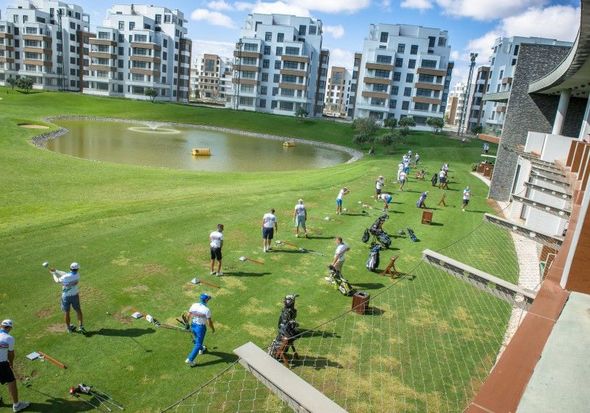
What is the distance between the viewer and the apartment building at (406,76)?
9381cm

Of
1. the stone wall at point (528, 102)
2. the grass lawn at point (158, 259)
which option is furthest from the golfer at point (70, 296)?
the stone wall at point (528, 102)

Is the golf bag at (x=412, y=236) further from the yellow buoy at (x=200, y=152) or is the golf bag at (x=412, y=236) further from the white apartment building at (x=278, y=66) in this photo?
the white apartment building at (x=278, y=66)

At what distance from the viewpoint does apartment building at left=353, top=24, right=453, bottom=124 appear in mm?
93812

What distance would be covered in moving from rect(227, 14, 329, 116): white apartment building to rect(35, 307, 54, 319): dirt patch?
93.1 meters

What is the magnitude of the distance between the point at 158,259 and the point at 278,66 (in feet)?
313

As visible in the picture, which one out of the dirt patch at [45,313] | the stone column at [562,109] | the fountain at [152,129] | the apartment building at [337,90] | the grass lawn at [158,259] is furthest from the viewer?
the apartment building at [337,90]

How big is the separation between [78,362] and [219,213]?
1400 centimetres

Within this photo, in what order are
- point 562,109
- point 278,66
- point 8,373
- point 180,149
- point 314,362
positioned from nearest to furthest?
point 8,373 < point 314,362 < point 562,109 < point 180,149 < point 278,66

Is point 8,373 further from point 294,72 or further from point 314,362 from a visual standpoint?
point 294,72

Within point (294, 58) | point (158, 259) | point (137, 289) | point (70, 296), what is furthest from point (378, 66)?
point (70, 296)

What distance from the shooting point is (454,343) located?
12.0 meters

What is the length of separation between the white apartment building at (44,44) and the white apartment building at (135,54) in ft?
24.9

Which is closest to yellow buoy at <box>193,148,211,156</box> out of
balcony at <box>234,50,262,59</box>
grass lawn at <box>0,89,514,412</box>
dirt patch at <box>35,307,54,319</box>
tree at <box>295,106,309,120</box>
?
grass lawn at <box>0,89,514,412</box>

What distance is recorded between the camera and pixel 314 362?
10.5 metres
